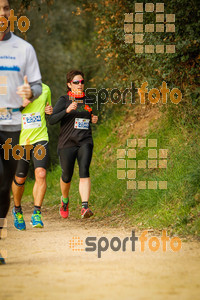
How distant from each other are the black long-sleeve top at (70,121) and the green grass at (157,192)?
1.21 m

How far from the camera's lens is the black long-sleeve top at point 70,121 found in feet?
32.4

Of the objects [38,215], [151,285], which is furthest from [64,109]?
[151,285]

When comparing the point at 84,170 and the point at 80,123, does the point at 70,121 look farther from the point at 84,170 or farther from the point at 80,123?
the point at 84,170

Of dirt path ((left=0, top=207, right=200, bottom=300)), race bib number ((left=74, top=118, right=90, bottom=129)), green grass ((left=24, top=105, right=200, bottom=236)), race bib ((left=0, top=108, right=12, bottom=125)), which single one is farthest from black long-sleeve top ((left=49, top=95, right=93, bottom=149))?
race bib ((left=0, top=108, right=12, bottom=125))

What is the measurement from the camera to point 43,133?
920cm

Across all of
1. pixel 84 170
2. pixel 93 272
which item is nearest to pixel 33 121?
pixel 84 170

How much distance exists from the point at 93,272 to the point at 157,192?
3.95 m

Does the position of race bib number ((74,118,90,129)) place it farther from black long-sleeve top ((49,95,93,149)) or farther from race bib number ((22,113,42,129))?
race bib number ((22,113,42,129))

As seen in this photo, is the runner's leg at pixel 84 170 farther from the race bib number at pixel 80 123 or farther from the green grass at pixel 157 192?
the green grass at pixel 157 192

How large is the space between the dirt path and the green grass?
897mm

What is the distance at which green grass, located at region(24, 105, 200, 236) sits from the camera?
8.39 meters

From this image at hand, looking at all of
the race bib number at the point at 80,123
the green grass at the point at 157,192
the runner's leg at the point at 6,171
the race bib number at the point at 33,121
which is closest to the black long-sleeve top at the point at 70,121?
the race bib number at the point at 80,123

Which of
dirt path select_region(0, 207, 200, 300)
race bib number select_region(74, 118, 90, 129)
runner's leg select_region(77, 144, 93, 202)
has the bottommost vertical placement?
dirt path select_region(0, 207, 200, 300)

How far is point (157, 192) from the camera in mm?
9383
